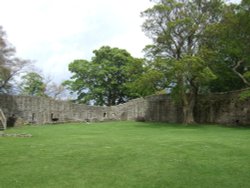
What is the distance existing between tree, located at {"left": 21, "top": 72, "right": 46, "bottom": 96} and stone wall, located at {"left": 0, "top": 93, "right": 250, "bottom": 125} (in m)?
10.5

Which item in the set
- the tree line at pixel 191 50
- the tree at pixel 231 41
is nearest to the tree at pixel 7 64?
the tree line at pixel 191 50

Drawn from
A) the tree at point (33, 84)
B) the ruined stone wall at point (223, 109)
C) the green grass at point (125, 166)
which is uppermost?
the tree at point (33, 84)

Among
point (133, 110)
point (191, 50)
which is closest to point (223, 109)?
point (191, 50)

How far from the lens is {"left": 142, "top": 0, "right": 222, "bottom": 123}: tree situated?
68.3 feet

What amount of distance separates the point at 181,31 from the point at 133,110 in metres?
8.43

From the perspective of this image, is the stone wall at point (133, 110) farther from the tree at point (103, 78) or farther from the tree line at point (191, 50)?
the tree at point (103, 78)

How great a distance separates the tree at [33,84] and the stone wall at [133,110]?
34.4 ft

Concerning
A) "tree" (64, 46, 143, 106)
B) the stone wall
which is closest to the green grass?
the stone wall

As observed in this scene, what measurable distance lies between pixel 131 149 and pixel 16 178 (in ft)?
11.5

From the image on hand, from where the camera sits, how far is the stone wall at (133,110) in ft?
69.4

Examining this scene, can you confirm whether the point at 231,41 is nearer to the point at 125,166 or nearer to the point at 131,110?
the point at 131,110

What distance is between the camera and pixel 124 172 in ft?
19.7

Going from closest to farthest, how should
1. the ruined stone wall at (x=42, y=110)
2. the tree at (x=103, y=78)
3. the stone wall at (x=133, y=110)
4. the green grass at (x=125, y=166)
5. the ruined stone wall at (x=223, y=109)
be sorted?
the green grass at (x=125, y=166), the ruined stone wall at (x=223, y=109), the stone wall at (x=133, y=110), the ruined stone wall at (x=42, y=110), the tree at (x=103, y=78)

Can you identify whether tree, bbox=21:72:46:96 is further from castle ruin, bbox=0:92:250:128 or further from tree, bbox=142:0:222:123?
tree, bbox=142:0:222:123
